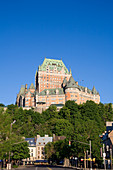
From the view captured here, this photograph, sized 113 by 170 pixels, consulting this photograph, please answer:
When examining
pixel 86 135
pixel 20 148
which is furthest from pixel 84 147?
pixel 20 148

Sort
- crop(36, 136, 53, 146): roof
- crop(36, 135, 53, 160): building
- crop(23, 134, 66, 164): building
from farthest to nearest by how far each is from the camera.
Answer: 1. crop(36, 136, 53, 146): roof
2. crop(36, 135, 53, 160): building
3. crop(23, 134, 66, 164): building

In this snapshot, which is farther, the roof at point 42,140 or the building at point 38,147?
the roof at point 42,140

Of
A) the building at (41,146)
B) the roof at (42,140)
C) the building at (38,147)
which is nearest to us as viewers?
the building at (38,147)

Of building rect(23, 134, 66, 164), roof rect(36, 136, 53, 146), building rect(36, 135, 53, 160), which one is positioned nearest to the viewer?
building rect(23, 134, 66, 164)

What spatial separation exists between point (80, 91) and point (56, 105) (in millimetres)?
23771

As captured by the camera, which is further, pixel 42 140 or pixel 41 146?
pixel 42 140

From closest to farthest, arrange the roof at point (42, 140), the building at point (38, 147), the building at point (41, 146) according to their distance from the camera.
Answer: the building at point (38, 147)
the building at point (41, 146)
the roof at point (42, 140)

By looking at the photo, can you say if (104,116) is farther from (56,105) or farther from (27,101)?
(27,101)

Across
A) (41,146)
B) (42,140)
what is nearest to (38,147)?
(41,146)

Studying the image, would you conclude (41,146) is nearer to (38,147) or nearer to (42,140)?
(38,147)

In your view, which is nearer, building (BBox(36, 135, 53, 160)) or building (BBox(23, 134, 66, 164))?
building (BBox(23, 134, 66, 164))

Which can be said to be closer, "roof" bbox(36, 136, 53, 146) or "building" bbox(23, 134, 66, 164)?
"building" bbox(23, 134, 66, 164)

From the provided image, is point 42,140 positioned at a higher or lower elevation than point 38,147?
higher

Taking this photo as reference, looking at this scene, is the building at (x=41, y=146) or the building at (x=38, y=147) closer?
the building at (x=38, y=147)
